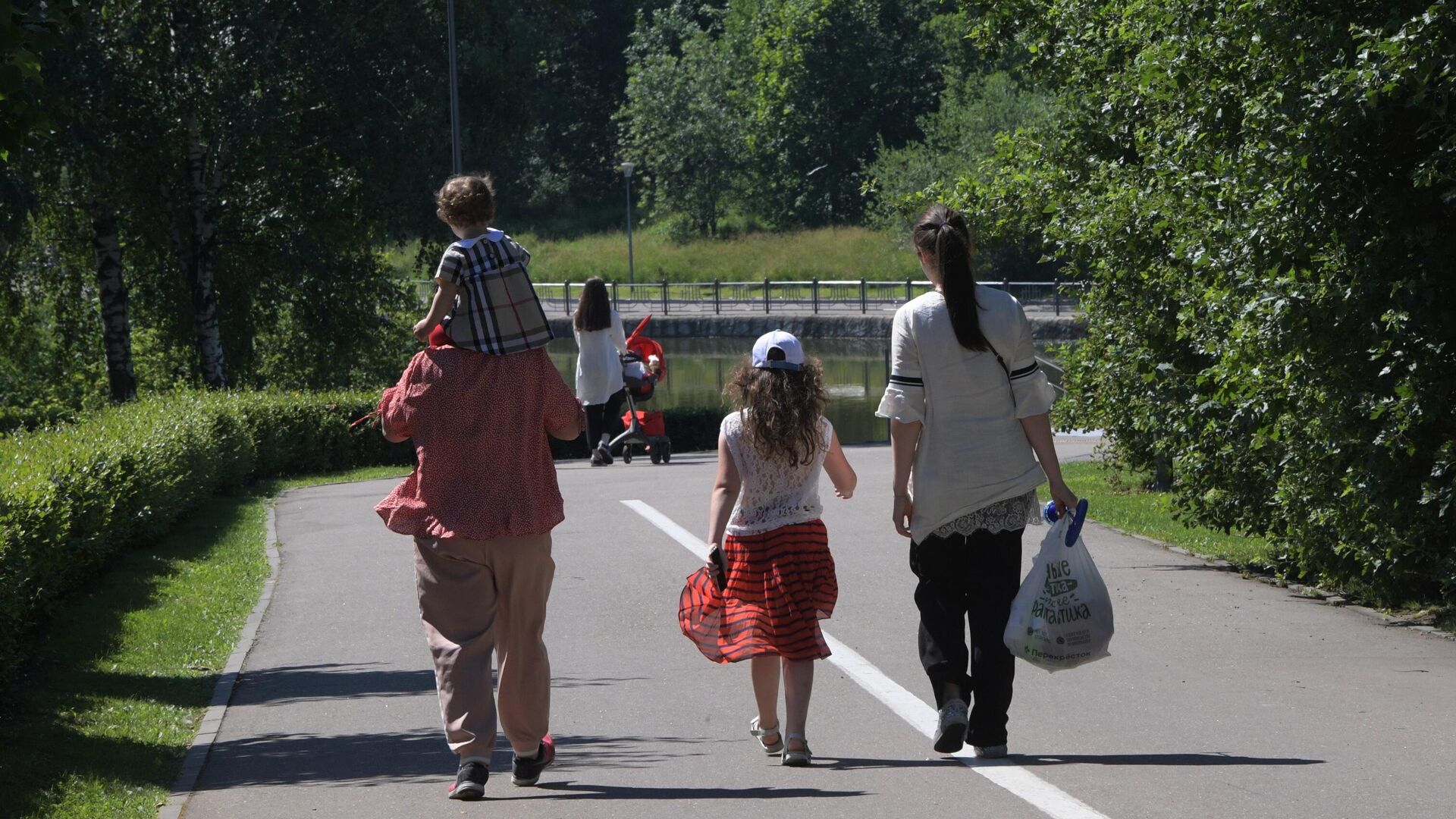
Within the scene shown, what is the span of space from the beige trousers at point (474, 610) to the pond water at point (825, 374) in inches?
694

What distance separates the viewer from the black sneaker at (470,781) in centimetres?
550

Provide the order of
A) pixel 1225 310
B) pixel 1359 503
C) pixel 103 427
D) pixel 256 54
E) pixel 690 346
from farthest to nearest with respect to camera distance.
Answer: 1. pixel 690 346
2. pixel 256 54
3. pixel 103 427
4. pixel 1225 310
5. pixel 1359 503

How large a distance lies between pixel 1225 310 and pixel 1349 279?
1066 millimetres

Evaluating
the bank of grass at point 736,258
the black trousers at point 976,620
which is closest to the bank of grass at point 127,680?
the black trousers at point 976,620

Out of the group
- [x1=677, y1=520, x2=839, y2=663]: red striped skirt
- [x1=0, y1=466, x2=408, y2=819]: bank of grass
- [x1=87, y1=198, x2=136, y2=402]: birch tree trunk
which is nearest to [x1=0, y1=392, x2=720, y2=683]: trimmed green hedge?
[x1=0, y1=466, x2=408, y2=819]: bank of grass

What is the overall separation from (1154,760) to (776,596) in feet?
4.67

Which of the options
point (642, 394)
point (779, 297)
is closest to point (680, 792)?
point (642, 394)

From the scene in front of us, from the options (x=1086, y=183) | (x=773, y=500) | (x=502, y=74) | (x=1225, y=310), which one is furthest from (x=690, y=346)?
(x=773, y=500)

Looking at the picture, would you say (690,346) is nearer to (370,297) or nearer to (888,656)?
(370,297)

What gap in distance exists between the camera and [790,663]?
19.1 feet

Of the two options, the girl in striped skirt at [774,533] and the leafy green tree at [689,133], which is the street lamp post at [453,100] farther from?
the leafy green tree at [689,133]

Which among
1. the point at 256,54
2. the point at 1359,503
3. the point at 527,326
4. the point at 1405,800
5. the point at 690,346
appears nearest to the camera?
the point at 1405,800

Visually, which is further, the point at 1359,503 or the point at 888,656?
the point at 1359,503

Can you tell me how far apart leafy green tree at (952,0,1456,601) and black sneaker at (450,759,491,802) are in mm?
4777
